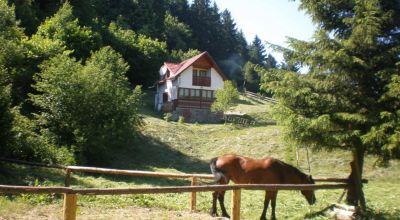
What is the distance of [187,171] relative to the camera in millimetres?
25812

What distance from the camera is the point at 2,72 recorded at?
1578cm

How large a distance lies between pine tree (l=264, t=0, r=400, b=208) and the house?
37235 millimetres

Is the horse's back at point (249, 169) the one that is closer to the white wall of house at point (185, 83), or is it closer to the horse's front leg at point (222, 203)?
the horse's front leg at point (222, 203)

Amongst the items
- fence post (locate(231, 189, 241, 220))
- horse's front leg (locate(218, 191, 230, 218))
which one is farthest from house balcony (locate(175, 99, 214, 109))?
fence post (locate(231, 189, 241, 220))

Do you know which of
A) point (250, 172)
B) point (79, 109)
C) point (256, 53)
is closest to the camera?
point (250, 172)

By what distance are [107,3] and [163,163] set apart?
58846mm

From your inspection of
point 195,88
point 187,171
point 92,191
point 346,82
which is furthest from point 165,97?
point 92,191

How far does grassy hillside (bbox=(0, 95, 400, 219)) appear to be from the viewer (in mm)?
10461

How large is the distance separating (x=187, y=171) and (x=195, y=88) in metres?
26.5

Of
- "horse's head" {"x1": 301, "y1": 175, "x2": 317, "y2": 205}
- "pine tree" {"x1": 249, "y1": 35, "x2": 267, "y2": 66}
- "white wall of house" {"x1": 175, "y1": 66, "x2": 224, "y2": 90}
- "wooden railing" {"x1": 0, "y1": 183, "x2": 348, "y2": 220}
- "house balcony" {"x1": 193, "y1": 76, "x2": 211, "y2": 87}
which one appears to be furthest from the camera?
"pine tree" {"x1": 249, "y1": 35, "x2": 267, "y2": 66}

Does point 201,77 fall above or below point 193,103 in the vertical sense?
above

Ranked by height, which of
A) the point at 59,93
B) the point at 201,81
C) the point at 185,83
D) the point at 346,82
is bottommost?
the point at 346,82

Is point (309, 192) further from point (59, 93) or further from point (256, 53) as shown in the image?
point (256, 53)

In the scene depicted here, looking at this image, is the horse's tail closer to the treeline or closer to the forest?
the forest
